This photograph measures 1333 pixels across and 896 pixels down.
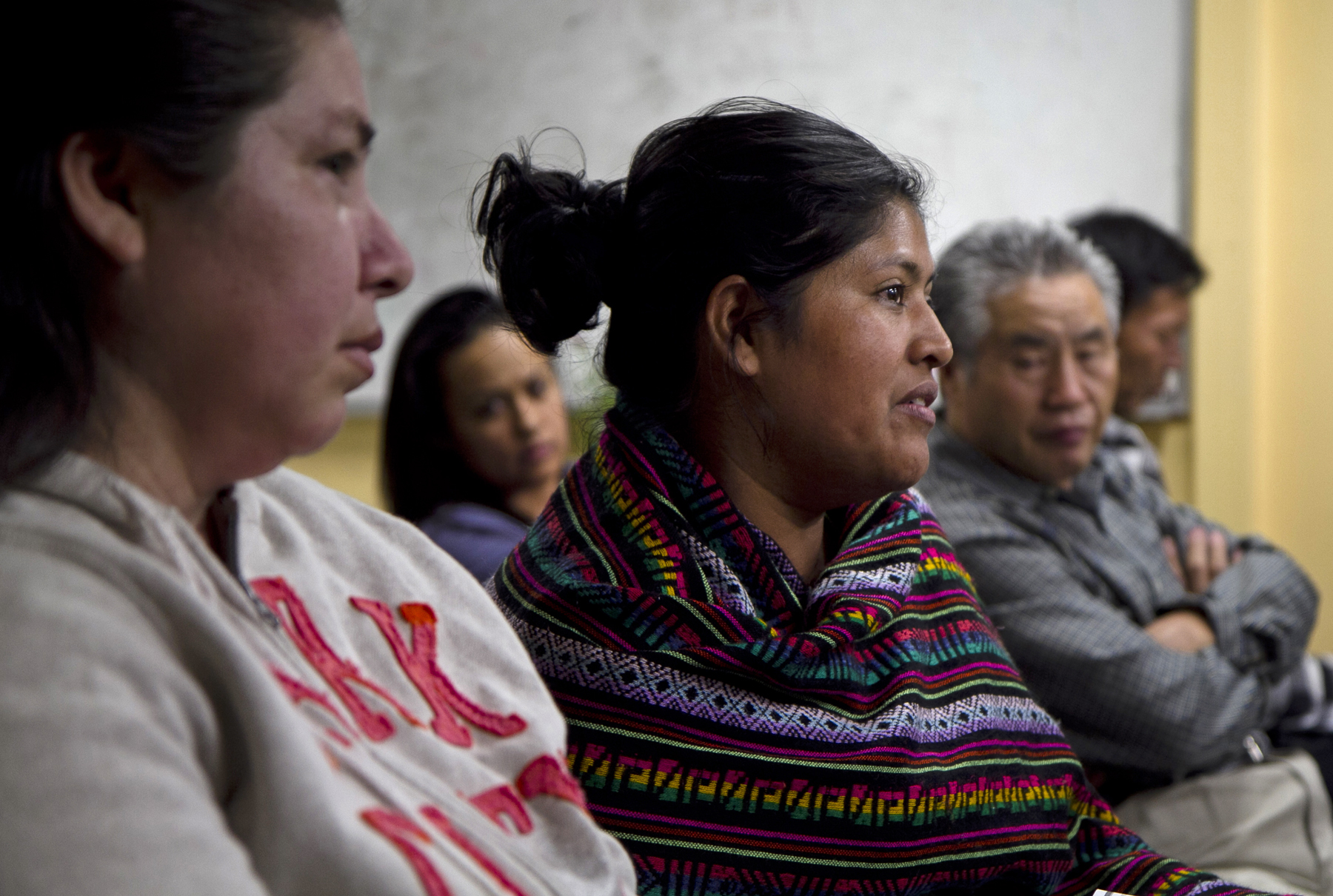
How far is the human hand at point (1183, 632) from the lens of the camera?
1.97 m

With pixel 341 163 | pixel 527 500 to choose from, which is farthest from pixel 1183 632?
pixel 341 163

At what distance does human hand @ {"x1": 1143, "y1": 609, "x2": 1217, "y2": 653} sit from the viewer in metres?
1.97

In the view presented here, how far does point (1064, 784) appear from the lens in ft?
4.61

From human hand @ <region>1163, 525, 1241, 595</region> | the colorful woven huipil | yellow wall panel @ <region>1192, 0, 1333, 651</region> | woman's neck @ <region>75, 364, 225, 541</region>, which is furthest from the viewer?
yellow wall panel @ <region>1192, 0, 1333, 651</region>

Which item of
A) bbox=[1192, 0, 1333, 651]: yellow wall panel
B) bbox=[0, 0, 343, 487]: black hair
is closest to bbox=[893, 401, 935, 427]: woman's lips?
bbox=[0, 0, 343, 487]: black hair

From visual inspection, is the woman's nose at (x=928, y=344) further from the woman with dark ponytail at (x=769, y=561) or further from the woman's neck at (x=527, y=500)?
the woman's neck at (x=527, y=500)

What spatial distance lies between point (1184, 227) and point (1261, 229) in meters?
0.21

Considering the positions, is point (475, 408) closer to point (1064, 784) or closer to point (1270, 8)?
point (1064, 784)

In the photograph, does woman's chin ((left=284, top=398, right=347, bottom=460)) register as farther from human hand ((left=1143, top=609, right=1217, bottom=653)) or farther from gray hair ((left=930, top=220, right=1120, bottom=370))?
human hand ((left=1143, top=609, right=1217, bottom=653))

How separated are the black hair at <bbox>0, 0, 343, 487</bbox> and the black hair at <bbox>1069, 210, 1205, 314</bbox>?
8.33 ft

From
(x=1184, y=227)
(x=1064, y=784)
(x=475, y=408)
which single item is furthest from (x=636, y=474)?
(x=1184, y=227)

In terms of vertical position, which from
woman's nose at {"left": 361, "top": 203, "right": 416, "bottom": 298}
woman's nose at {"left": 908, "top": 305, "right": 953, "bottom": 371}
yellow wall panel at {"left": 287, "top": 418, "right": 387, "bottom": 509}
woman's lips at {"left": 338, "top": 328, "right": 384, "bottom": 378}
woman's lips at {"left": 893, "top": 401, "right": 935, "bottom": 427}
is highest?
woman's nose at {"left": 361, "top": 203, "right": 416, "bottom": 298}

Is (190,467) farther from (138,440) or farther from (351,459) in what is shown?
(351,459)

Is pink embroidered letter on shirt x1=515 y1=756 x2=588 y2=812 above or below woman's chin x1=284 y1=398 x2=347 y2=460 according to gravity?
below
